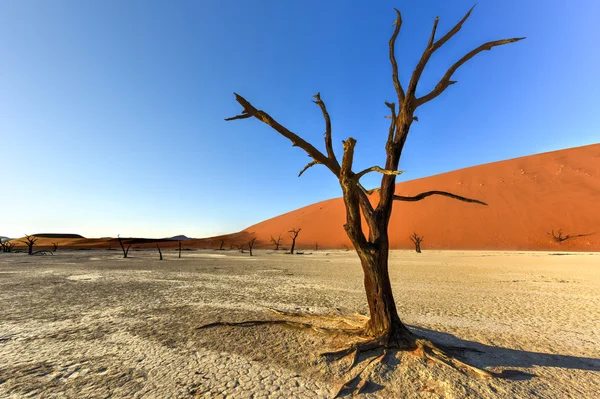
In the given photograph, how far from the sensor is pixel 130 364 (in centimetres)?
442

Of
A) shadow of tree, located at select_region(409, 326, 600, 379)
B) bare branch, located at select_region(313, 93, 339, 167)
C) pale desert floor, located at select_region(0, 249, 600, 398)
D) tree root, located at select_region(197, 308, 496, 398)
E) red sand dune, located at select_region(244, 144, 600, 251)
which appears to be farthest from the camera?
red sand dune, located at select_region(244, 144, 600, 251)

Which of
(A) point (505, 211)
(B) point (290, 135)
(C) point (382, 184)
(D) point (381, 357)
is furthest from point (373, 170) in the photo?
(A) point (505, 211)

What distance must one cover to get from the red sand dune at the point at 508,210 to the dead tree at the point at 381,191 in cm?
4721

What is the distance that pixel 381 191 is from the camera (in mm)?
5383

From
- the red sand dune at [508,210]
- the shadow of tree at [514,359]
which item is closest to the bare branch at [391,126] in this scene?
the shadow of tree at [514,359]

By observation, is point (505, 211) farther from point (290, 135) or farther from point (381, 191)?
point (290, 135)

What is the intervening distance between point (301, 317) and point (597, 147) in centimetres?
8250

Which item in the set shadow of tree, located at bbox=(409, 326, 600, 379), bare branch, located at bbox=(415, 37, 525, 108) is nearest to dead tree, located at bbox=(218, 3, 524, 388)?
bare branch, located at bbox=(415, 37, 525, 108)

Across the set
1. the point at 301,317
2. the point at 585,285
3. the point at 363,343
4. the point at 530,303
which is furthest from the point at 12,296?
the point at 585,285

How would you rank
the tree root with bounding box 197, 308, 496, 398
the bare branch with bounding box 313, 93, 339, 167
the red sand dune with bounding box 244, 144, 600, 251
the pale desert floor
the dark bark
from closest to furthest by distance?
the pale desert floor
the tree root with bounding box 197, 308, 496, 398
the dark bark
the bare branch with bounding box 313, 93, 339, 167
the red sand dune with bounding box 244, 144, 600, 251

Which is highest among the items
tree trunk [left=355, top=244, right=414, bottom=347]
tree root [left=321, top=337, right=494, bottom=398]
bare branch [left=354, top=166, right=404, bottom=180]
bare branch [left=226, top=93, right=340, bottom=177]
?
bare branch [left=226, top=93, right=340, bottom=177]

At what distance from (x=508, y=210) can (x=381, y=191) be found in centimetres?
5690

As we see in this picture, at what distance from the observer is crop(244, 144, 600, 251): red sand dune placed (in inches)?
1740

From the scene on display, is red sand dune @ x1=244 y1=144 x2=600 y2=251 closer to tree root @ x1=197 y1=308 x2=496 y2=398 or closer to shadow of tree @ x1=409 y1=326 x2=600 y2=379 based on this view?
shadow of tree @ x1=409 y1=326 x2=600 y2=379
